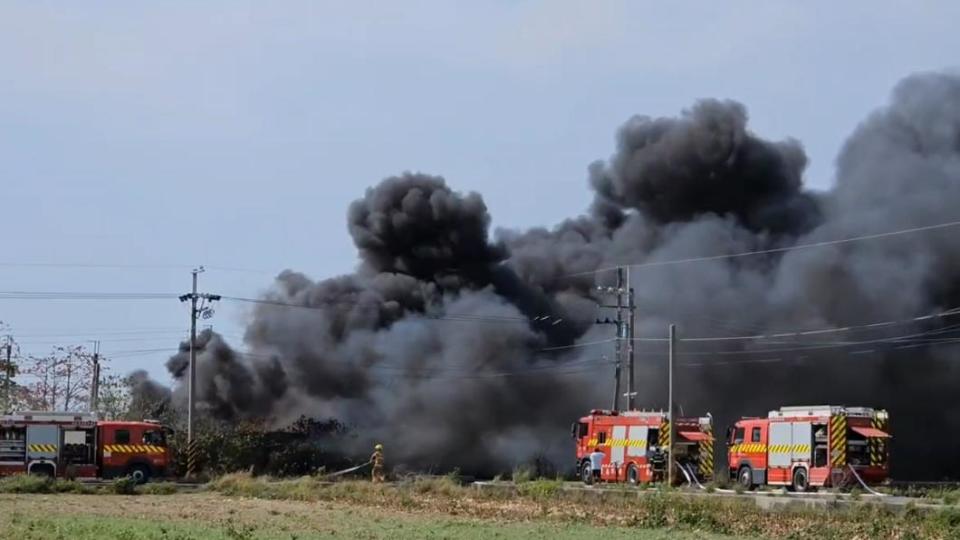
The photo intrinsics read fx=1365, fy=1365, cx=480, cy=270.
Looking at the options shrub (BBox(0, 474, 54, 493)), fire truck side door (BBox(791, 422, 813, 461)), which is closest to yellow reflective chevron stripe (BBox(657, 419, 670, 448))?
fire truck side door (BBox(791, 422, 813, 461))

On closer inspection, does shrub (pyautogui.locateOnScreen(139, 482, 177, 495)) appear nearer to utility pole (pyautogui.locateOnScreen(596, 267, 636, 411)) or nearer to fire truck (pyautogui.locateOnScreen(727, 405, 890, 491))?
utility pole (pyautogui.locateOnScreen(596, 267, 636, 411))

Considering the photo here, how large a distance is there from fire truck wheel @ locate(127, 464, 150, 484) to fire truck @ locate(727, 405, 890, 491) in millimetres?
24625

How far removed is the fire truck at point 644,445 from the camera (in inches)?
2056

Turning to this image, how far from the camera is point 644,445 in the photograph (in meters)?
53.5

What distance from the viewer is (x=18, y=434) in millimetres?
55719

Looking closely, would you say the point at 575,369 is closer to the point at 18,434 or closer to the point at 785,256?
the point at 785,256

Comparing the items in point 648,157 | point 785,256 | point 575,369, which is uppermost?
point 648,157

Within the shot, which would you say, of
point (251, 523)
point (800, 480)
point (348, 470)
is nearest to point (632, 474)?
point (800, 480)

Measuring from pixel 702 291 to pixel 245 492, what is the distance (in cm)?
3398

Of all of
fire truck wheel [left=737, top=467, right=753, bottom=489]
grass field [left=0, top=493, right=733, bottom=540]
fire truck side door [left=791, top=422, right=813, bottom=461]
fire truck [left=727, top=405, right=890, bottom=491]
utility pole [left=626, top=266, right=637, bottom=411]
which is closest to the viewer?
grass field [left=0, top=493, right=733, bottom=540]

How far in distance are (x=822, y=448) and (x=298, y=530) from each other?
2280cm

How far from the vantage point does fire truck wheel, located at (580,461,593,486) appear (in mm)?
56062

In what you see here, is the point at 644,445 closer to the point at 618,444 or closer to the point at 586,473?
the point at 618,444

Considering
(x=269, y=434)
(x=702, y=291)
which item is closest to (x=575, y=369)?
(x=702, y=291)
